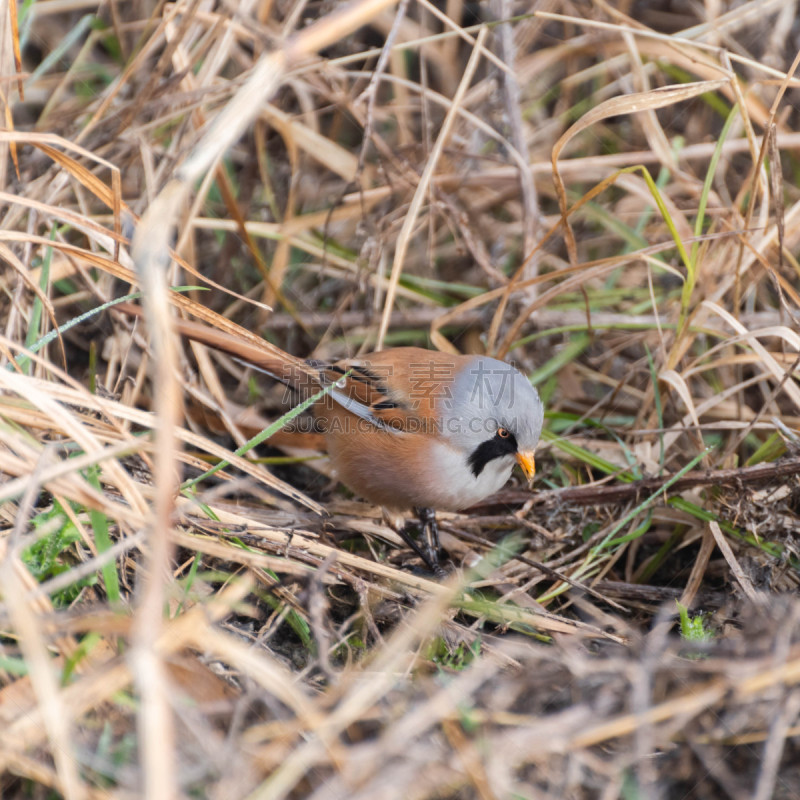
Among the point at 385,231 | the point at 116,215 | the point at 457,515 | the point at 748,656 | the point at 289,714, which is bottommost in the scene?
the point at 457,515

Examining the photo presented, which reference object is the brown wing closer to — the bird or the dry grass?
the bird

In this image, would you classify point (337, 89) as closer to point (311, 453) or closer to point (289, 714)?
point (311, 453)

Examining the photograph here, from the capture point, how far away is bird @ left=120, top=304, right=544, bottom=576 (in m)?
3.36

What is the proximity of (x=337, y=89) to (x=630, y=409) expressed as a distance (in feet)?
7.60

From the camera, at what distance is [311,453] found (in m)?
4.10

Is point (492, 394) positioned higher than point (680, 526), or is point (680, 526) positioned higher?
point (492, 394)

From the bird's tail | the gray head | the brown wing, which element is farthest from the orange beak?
the bird's tail

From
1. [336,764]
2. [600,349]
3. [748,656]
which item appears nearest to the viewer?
[336,764]

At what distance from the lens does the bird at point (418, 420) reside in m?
3.36

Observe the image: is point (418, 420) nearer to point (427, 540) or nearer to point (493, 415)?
point (493, 415)

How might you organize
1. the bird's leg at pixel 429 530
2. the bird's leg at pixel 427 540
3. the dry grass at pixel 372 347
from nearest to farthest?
the dry grass at pixel 372 347 → the bird's leg at pixel 427 540 → the bird's leg at pixel 429 530

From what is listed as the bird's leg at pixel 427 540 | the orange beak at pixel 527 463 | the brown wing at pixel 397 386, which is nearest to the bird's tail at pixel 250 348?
the brown wing at pixel 397 386

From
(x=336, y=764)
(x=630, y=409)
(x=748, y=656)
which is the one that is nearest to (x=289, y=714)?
(x=336, y=764)

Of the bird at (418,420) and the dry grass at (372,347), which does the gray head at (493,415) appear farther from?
the dry grass at (372,347)
